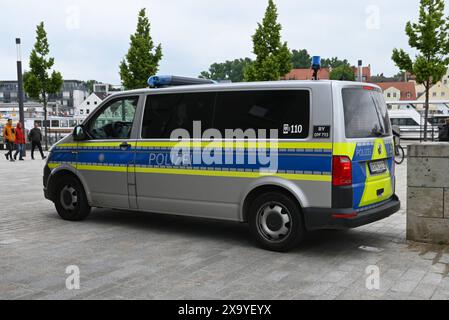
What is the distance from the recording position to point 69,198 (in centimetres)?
796

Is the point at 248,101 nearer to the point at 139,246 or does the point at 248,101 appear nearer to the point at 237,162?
the point at 237,162

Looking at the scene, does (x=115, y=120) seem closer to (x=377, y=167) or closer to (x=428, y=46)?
(x=377, y=167)

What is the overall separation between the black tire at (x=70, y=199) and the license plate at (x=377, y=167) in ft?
13.9

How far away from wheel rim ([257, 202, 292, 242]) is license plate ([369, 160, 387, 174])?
3.61 feet

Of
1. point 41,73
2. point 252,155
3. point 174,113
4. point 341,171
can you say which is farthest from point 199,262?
point 41,73

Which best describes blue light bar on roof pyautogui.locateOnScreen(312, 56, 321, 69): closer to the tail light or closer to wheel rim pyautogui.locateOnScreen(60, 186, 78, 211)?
the tail light

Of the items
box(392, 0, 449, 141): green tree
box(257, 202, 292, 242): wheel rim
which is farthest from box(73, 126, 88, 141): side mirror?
box(392, 0, 449, 141): green tree

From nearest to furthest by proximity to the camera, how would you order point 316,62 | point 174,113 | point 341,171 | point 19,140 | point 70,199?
point 341,171
point 174,113
point 316,62
point 70,199
point 19,140

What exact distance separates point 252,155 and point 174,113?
135 cm

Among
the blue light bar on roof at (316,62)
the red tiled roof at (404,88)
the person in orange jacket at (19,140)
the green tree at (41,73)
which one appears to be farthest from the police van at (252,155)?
the red tiled roof at (404,88)

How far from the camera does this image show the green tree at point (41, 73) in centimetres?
2881

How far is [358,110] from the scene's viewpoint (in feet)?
19.5
